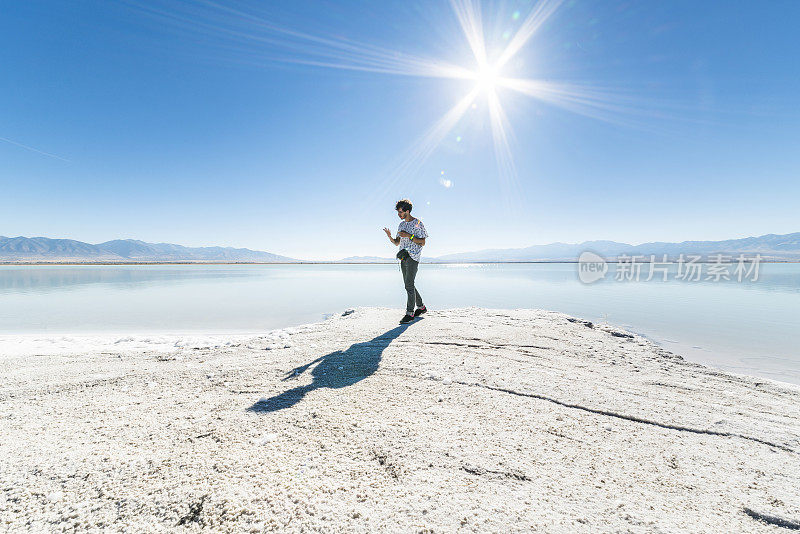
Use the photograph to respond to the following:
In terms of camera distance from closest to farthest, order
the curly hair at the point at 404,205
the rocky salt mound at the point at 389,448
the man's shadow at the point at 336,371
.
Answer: the rocky salt mound at the point at 389,448, the man's shadow at the point at 336,371, the curly hair at the point at 404,205

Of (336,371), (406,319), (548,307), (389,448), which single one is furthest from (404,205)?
(548,307)

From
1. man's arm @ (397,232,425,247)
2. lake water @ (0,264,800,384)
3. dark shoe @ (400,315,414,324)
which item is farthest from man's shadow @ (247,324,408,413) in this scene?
lake water @ (0,264,800,384)

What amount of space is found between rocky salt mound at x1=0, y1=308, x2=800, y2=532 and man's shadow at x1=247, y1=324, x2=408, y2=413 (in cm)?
4

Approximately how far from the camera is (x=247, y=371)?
433 centimetres

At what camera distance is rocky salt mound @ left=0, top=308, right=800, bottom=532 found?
6.03 feet

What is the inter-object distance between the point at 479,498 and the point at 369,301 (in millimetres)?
14372

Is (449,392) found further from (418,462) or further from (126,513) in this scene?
(126,513)

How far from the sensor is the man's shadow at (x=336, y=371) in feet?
10.9

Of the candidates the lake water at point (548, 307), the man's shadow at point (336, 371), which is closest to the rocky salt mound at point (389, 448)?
the man's shadow at point (336, 371)

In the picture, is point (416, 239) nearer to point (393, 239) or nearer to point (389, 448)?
point (393, 239)

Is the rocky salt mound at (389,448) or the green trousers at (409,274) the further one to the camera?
the green trousers at (409,274)

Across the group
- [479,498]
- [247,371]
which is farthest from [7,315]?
[479,498]

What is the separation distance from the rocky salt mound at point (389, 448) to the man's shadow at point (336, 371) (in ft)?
0.12

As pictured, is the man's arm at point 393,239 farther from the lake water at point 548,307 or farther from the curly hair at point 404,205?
the lake water at point 548,307
